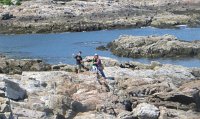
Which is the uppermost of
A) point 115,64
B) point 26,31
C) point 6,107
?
point 6,107

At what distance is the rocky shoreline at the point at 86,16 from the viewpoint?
112m

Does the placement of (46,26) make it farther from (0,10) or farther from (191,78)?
(191,78)

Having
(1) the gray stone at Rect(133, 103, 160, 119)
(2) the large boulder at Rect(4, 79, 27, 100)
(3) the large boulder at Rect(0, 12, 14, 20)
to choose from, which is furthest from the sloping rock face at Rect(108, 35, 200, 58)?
(3) the large boulder at Rect(0, 12, 14, 20)

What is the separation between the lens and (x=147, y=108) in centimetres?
2659

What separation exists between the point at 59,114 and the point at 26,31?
85.4 m

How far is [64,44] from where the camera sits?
88188 mm

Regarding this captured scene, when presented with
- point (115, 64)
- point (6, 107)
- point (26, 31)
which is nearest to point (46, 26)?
point (26, 31)

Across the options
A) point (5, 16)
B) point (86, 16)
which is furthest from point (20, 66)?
Result: point (86, 16)

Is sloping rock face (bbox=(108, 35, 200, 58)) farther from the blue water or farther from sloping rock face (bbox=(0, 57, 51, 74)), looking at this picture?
sloping rock face (bbox=(0, 57, 51, 74))

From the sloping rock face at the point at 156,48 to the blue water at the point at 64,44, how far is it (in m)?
1.75

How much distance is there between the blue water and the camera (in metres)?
68.3

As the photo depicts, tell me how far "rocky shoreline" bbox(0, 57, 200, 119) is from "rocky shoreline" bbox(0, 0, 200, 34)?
7782cm

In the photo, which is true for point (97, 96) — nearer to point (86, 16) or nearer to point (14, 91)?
point (14, 91)

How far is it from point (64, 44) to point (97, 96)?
60.4 m
